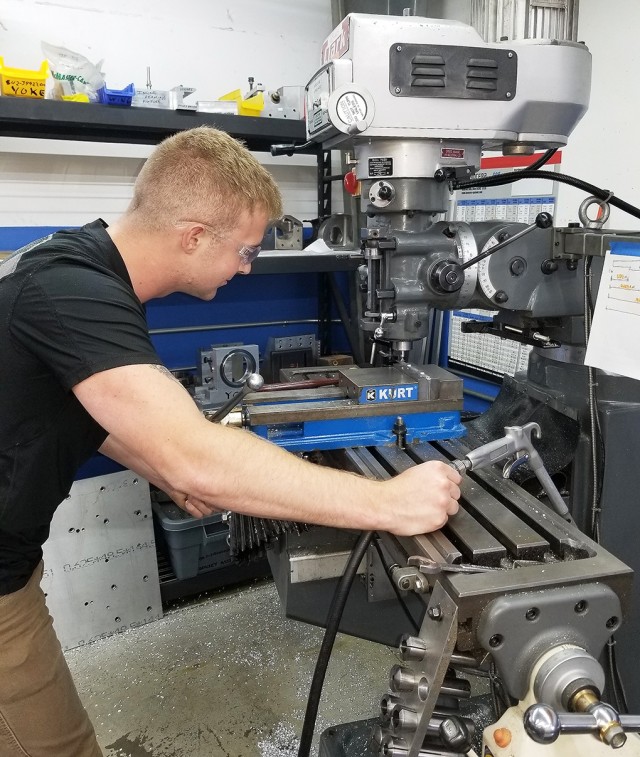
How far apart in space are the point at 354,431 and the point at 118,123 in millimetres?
1305

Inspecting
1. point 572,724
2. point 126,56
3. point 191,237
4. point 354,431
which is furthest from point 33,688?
point 126,56

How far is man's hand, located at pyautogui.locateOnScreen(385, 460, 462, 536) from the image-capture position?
834 millimetres

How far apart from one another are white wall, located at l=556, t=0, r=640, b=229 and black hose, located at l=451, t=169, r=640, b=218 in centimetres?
69

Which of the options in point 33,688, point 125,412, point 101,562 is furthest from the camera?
point 101,562

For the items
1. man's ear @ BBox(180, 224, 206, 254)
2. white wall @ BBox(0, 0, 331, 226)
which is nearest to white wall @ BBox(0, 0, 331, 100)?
white wall @ BBox(0, 0, 331, 226)

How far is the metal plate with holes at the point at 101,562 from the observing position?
6.55 ft

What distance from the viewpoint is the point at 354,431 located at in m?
1.06

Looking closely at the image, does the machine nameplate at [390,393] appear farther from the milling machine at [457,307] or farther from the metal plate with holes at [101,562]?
the metal plate with holes at [101,562]

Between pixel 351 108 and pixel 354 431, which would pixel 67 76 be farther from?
pixel 354 431

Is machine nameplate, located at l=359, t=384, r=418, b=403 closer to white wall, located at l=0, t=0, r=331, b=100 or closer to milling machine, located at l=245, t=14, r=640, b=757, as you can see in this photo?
milling machine, located at l=245, t=14, r=640, b=757

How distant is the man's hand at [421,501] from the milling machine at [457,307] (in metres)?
0.01

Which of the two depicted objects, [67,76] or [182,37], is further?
[182,37]

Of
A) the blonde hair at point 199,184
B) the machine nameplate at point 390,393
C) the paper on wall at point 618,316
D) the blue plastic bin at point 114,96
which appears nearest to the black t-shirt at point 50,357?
the blonde hair at point 199,184

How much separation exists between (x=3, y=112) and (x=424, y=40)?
1247 millimetres
